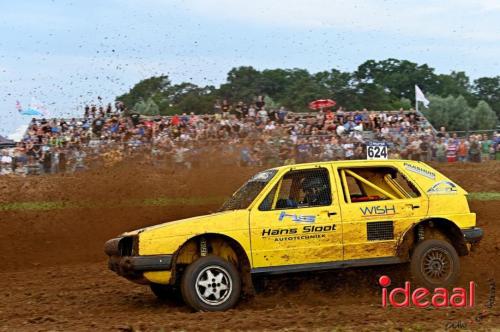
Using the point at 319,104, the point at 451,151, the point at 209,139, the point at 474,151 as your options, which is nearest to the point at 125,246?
the point at 209,139

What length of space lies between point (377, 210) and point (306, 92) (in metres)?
24.3

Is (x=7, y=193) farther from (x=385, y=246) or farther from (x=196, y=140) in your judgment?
(x=385, y=246)

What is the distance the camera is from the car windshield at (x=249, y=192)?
8055 millimetres

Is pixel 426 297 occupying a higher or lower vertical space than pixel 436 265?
lower

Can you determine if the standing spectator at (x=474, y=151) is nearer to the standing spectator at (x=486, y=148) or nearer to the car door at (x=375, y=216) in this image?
the standing spectator at (x=486, y=148)

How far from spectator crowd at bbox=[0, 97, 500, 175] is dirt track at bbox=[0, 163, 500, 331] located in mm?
1532

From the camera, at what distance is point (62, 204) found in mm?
16719

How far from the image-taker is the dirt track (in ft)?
22.1

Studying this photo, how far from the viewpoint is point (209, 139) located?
19.9 meters

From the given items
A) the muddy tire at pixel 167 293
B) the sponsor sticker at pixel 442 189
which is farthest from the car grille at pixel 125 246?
the sponsor sticker at pixel 442 189

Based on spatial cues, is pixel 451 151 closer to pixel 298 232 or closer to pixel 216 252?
pixel 298 232

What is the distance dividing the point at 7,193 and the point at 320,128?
30.7ft

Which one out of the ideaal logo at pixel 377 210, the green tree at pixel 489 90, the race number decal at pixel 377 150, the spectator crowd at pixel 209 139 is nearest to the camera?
the ideaal logo at pixel 377 210

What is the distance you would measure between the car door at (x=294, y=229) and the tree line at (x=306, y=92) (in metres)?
14.2
